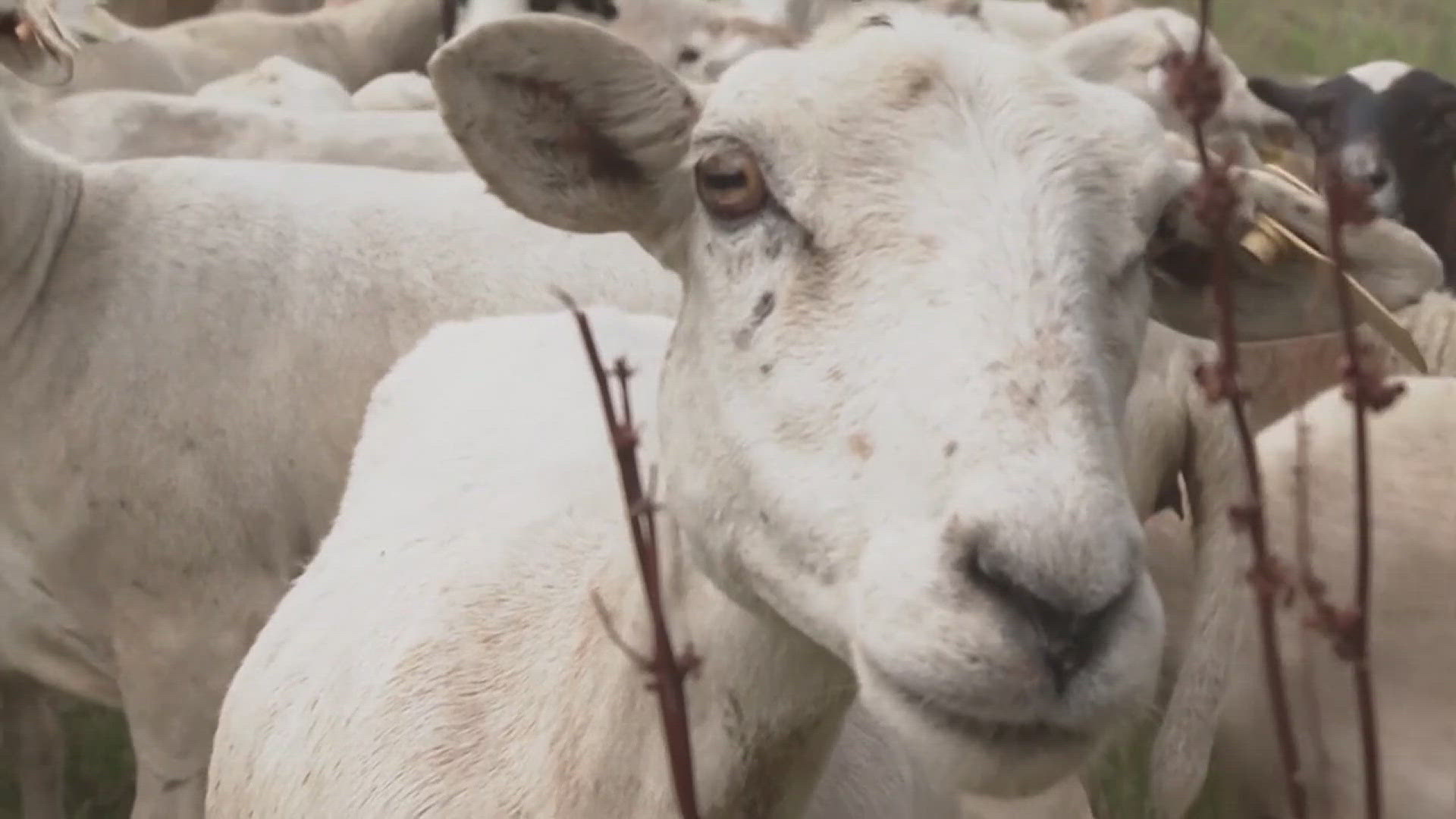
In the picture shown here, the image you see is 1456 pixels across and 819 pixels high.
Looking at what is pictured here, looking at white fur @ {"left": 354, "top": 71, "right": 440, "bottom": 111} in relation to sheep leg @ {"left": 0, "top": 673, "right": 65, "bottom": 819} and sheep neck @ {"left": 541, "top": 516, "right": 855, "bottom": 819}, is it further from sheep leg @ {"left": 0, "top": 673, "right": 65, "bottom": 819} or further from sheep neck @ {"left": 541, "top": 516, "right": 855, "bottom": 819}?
sheep neck @ {"left": 541, "top": 516, "right": 855, "bottom": 819}

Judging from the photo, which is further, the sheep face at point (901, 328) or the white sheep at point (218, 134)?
the white sheep at point (218, 134)

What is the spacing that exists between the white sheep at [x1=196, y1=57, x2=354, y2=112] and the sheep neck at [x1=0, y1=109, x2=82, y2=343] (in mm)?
2028

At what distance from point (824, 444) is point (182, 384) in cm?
255

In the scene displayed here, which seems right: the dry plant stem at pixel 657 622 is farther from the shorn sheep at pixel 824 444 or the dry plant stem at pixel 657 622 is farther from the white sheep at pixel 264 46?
the white sheep at pixel 264 46

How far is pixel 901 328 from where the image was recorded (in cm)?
165

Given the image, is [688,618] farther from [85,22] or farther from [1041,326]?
[85,22]

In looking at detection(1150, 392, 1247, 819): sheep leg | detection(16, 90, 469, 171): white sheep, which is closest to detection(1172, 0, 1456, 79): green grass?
detection(16, 90, 469, 171): white sheep

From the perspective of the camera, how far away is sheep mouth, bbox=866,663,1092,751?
1.52m

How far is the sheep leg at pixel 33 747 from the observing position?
4.63 m

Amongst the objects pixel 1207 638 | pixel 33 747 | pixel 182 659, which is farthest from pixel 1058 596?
pixel 33 747

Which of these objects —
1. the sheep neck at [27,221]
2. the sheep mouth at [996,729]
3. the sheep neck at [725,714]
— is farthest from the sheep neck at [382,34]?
the sheep mouth at [996,729]

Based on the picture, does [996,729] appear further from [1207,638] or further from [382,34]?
[382,34]

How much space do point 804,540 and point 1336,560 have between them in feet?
7.39

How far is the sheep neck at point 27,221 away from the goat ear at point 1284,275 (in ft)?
8.46
